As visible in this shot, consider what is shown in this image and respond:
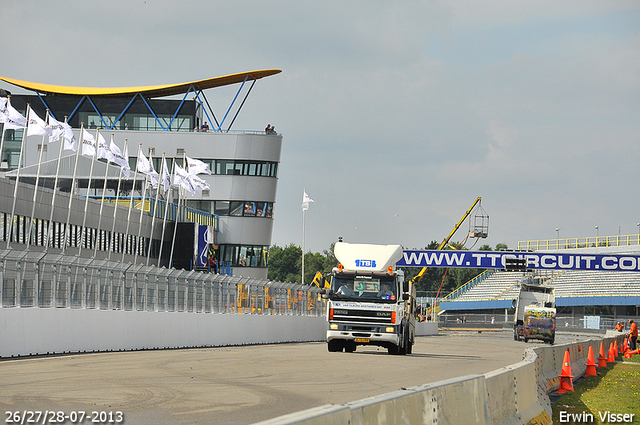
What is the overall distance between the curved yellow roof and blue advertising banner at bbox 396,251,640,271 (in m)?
23.8

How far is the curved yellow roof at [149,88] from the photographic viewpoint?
84875mm

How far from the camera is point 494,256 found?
243 feet

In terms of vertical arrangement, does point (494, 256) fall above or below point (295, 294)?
above

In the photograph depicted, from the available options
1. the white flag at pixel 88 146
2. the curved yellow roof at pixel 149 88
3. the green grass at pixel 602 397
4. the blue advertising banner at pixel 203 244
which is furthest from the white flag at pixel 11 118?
the curved yellow roof at pixel 149 88

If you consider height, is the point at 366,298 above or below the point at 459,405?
above

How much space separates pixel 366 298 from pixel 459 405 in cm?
1948

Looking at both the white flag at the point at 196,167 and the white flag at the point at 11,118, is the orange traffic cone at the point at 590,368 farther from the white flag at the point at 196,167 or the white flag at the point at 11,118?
the white flag at the point at 196,167

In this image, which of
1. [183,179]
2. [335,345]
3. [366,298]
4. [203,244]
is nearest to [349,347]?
[335,345]

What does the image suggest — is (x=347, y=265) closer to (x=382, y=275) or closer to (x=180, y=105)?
(x=382, y=275)

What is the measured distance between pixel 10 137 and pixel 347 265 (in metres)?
68.3

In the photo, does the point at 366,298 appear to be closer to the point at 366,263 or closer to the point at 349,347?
the point at 366,263

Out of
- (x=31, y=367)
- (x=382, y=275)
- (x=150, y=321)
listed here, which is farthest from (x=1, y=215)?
(x=31, y=367)

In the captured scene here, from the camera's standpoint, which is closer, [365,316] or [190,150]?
[365,316]

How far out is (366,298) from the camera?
91.2 feet
